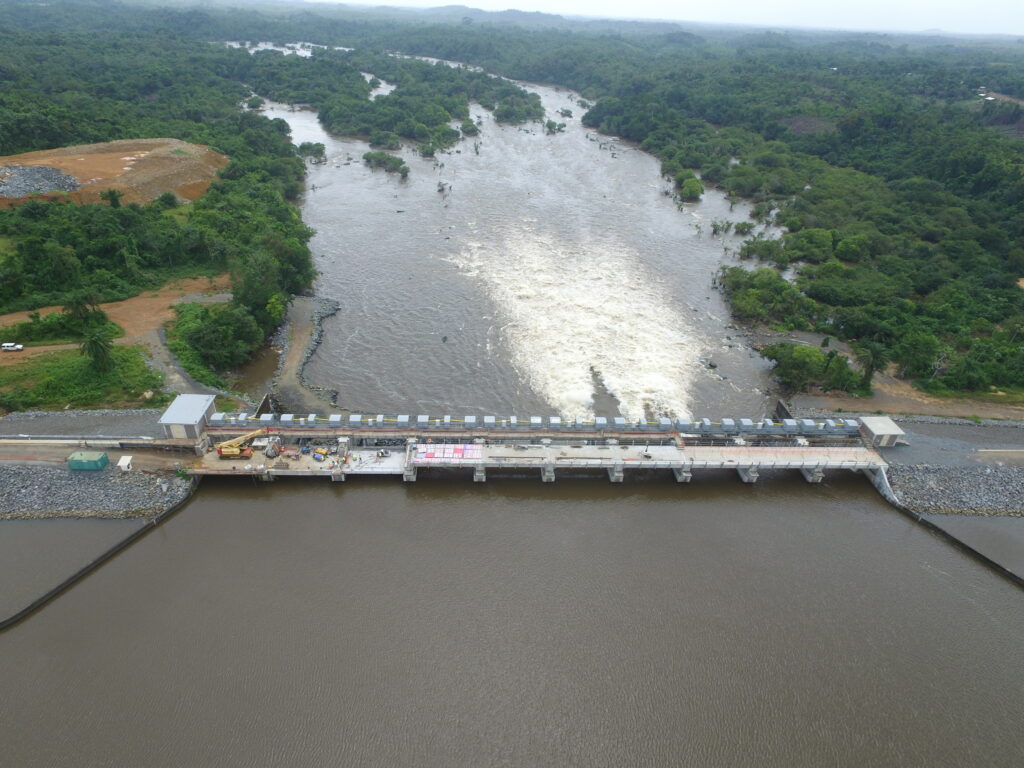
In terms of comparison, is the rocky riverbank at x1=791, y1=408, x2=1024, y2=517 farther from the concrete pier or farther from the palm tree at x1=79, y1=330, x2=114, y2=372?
the palm tree at x1=79, y1=330, x2=114, y2=372

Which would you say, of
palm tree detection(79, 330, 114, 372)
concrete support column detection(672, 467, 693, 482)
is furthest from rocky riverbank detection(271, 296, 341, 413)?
concrete support column detection(672, 467, 693, 482)

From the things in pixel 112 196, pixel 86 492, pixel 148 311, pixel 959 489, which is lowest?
pixel 148 311

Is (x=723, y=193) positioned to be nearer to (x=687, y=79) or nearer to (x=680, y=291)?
(x=680, y=291)

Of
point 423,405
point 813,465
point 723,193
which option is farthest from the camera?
point 723,193

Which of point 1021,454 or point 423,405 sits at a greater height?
point 1021,454

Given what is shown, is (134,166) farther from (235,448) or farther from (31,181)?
(235,448)

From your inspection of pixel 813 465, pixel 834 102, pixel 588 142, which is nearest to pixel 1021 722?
pixel 813 465

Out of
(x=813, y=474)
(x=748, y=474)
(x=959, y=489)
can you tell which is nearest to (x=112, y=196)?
(x=748, y=474)
